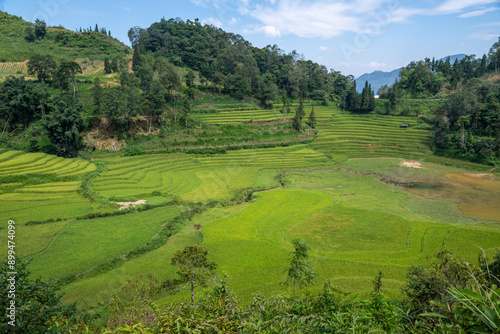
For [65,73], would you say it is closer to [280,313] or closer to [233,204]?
[233,204]

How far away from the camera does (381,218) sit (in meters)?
20.5

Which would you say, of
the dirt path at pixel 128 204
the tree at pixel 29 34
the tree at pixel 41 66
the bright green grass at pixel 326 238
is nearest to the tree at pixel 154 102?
the tree at pixel 41 66

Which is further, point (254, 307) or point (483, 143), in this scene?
point (483, 143)

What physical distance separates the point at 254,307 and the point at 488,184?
117ft

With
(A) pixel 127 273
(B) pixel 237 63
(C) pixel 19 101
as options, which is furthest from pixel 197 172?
(B) pixel 237 63

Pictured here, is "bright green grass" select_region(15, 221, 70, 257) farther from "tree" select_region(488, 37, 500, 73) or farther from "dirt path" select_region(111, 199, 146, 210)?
"tree" select_region(488, 37, 500, 73)

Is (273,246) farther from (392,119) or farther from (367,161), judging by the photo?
(392,119)

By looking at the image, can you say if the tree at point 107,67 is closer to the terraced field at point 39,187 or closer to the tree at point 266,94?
the terraced field at point 39,187

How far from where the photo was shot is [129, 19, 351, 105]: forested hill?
2478 inches

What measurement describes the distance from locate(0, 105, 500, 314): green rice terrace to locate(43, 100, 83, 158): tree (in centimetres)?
190

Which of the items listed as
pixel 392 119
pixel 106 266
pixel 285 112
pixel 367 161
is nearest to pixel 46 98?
pixel 106 266

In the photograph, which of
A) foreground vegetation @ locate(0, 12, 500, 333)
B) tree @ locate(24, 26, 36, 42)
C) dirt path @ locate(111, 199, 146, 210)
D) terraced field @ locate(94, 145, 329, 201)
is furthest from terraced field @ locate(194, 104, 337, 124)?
tree @ locate(24, 26, 36, 42)

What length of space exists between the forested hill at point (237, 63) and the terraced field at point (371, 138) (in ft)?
54.0

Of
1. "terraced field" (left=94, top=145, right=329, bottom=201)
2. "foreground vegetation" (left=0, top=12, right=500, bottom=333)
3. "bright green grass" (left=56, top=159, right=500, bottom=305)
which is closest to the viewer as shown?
"foreground vegetation" (left=0, top=12, right=500, bottom=333)
